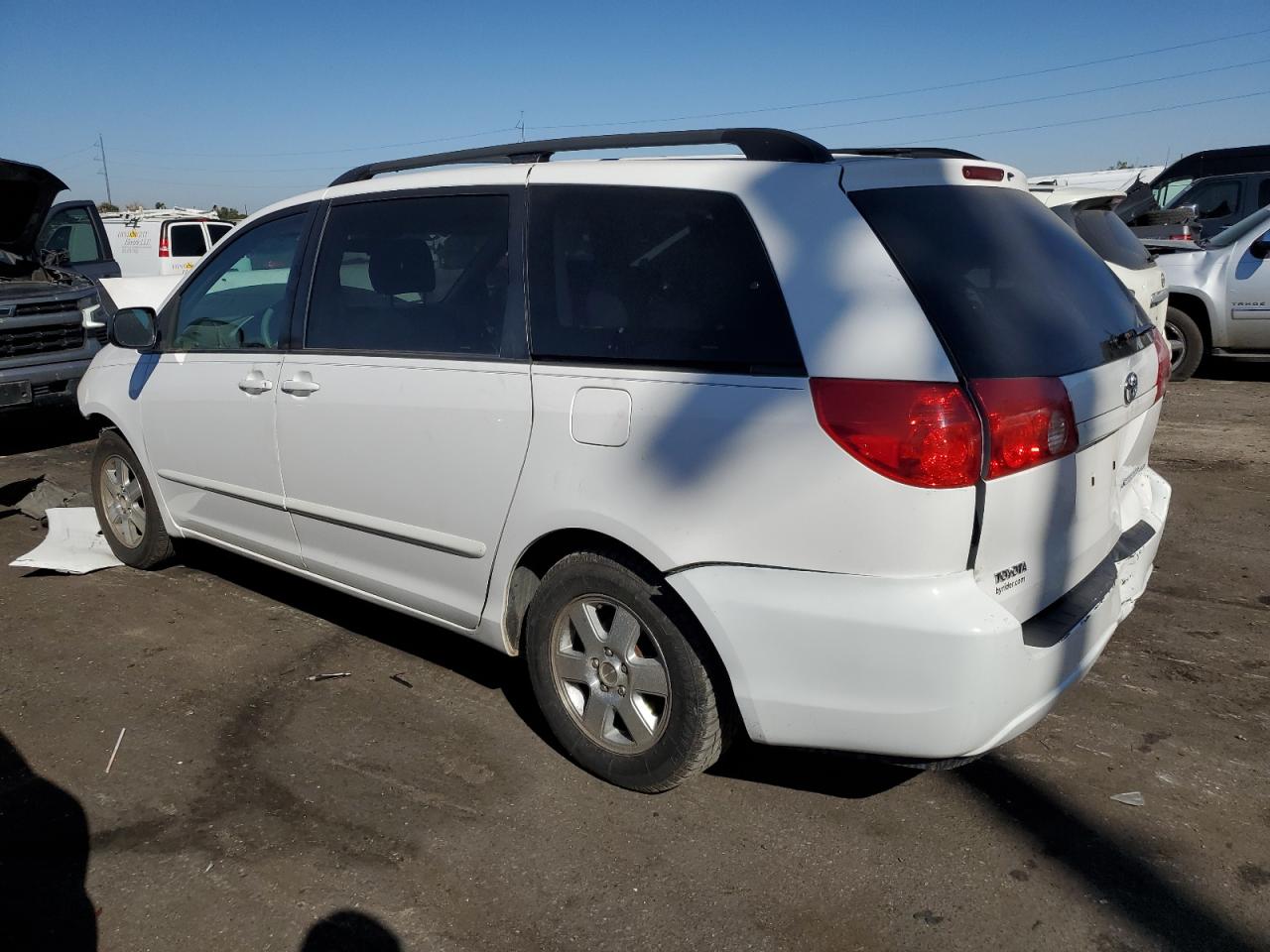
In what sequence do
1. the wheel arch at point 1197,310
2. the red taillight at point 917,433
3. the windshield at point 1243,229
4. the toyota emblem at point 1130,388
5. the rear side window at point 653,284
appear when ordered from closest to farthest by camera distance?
the red taillight at point 917,433 < the rear side window at point 653,284 < the toyota emblem at point 1130,388 < the windshield at point 1243,229 < the wheel arch at point 1197,310

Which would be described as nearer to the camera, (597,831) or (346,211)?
(597,831)

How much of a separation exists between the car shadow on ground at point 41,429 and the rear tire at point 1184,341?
1007 centimetres

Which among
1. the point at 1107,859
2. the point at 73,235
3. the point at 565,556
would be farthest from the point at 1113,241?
the point at 73,235

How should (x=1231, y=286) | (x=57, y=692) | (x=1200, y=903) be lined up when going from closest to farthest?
(x=1200, y=903)
(x=57, y=692)
(x=1231, y=286)

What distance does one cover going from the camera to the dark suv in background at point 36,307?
8.24m

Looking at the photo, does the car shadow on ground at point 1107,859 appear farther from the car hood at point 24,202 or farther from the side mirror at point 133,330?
the car hood at point 24,202

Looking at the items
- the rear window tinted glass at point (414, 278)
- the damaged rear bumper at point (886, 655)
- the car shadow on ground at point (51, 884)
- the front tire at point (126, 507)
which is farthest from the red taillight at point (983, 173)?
the front tire at point (126, 507)

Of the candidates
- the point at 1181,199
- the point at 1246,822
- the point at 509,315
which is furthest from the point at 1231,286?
the point at 509,315

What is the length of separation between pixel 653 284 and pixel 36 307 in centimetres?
750

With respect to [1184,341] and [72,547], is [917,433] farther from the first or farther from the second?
[1184,341]

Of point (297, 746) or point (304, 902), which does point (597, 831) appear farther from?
point (297, 746)

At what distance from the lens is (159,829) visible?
3.03m

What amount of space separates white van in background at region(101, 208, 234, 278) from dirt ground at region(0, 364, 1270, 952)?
16.9 m

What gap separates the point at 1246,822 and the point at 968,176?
1.96m
